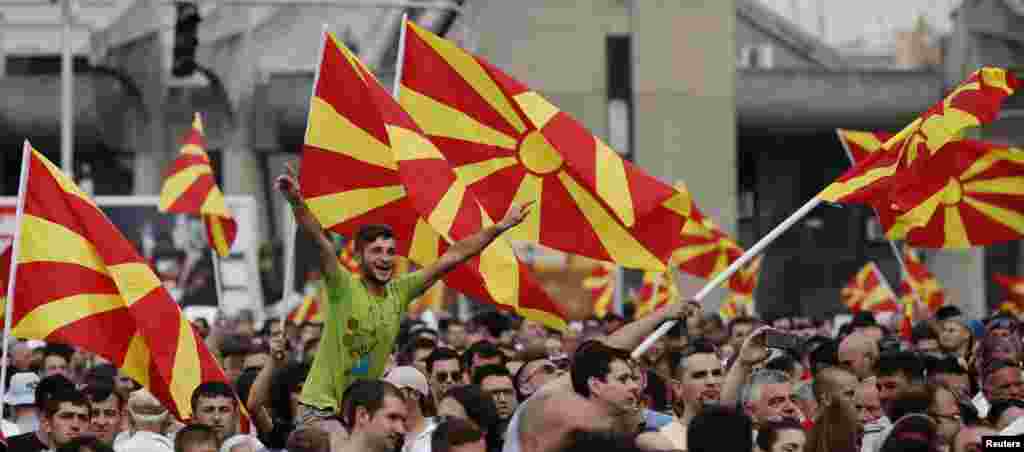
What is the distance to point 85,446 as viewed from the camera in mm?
8820

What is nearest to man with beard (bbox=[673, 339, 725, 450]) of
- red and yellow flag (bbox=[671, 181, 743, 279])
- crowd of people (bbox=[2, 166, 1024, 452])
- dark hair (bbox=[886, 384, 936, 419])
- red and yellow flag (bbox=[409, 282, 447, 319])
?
crowd of people (bbox=[2, 166, 1024, 452])

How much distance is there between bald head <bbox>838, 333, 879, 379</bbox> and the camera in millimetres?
11445

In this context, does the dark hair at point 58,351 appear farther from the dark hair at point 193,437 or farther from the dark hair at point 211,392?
the dark hair at point 193,437

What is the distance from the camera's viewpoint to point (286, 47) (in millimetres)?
50594

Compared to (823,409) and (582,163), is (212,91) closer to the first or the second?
(582,163)

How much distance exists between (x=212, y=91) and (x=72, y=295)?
105ft

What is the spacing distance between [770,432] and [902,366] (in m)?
1.89

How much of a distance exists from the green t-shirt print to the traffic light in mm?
17648

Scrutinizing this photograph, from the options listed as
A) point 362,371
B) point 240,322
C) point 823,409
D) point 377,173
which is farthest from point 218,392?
point 240,322

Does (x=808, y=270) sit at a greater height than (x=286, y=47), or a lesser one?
lesser

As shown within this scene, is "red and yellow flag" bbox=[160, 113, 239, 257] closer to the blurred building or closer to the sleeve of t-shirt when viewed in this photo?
the sleeve of t-shirt

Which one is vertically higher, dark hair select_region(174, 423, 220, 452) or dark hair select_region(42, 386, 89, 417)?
dark hair select_region(42, 386, 89, 417)

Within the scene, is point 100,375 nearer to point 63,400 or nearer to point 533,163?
point 63,400

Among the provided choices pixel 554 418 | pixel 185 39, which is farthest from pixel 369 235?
pixel 185 39
